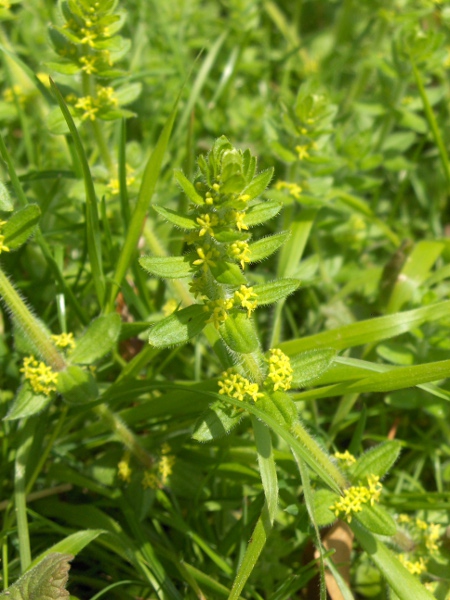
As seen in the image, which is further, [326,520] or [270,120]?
[270,120]

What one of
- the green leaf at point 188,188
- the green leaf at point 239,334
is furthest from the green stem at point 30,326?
the green leaf at point 188,188

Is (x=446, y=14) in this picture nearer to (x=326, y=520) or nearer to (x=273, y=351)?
(x=273, y=351)

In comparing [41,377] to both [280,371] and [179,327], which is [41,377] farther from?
[280,371]

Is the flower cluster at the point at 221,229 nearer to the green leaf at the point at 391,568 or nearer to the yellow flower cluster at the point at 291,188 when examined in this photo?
the green leaf at the point at 391,568

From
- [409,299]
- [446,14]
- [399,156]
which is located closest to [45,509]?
[409,299]

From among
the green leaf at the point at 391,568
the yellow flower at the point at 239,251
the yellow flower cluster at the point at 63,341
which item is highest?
the yellow flower at the point at 239,251

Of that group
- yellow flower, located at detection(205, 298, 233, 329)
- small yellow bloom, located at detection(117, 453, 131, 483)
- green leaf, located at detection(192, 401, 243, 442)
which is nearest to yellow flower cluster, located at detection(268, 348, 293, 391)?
green leaf, located at detection(192, 401, 243, 442)
